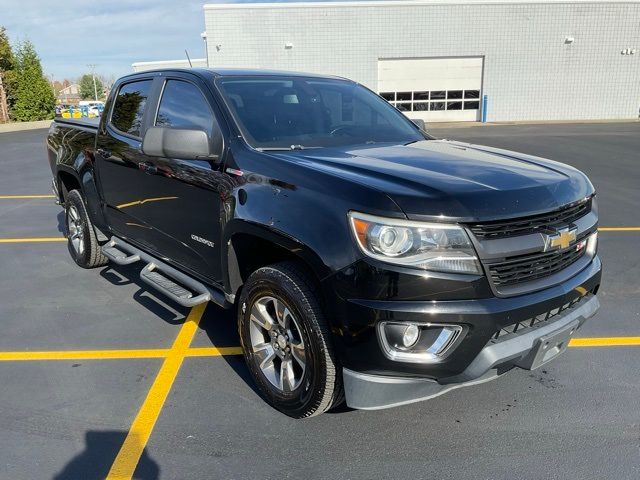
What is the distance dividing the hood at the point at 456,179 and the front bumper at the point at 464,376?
0.60 metres

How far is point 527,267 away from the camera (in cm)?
257

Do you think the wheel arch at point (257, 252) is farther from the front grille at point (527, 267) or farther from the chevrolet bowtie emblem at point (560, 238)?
the chevrolet bowtie emblem at point (560, 238)

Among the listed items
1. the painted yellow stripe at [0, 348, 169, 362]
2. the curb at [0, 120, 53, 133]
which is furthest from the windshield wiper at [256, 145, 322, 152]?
the curb at [0, 120, 53, 133]

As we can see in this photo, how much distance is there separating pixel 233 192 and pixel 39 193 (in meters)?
9.11

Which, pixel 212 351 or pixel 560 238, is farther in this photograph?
pixel 212 351

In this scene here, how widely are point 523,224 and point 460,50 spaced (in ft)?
100

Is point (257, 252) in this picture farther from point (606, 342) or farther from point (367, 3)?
point (367, 3)

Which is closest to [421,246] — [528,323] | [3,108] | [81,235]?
[528,323]

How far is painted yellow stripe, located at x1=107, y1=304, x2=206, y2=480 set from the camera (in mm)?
2658

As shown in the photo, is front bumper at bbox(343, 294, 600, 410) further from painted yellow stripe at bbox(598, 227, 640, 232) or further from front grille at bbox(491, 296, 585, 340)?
painted yellow stripe at bbox(598, 227, 640, 232)

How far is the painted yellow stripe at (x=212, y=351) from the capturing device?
383cm

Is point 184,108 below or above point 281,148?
above

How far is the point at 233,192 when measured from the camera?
3.10m

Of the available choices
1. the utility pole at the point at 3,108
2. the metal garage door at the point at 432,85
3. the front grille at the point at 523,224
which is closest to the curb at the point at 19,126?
the utility pole at the point at 3,108
